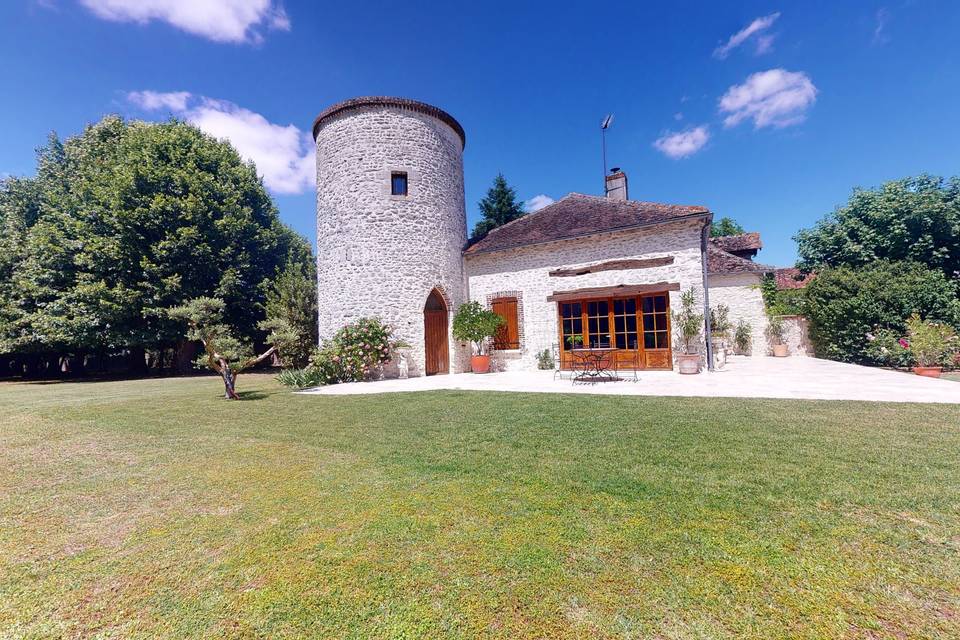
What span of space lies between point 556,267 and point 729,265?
818 cm

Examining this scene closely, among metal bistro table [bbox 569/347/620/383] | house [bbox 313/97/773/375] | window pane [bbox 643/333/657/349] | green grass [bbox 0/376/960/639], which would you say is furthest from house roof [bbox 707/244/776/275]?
green grass [bbox 0/376/960/639]

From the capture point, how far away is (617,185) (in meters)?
14.8

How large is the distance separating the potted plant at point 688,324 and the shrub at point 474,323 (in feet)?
16.7

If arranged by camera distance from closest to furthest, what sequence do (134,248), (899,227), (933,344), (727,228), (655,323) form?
(933,344) → (655,323) → (899,227) → (134,248) → (727,228)

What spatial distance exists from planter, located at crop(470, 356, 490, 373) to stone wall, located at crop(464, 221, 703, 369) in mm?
449

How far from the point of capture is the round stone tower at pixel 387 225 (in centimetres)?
1163

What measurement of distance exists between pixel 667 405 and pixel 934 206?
50.1ft

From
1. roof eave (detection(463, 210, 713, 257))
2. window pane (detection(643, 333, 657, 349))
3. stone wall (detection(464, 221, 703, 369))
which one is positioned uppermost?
roof eave (detection(463, 210, 713, 257))

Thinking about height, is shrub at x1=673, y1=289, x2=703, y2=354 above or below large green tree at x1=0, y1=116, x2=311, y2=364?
below

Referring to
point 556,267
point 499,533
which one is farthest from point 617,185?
point 499,533

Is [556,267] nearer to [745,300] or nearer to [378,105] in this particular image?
[378,105]

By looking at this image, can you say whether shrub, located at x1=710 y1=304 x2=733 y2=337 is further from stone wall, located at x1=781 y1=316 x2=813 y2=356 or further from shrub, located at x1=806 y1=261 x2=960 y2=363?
shrub, located at x1=806 y1=261 x2=960 y2=363

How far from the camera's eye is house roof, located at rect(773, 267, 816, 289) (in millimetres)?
16312

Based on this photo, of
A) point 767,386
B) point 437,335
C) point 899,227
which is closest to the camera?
point 767,386
